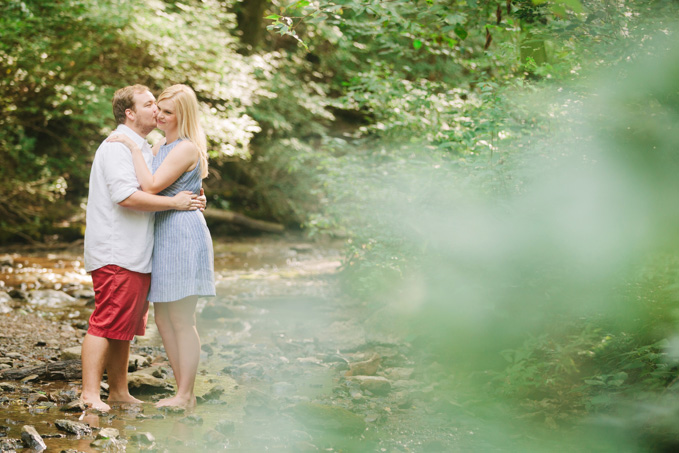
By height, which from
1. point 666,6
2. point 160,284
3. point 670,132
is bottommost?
point 160,284

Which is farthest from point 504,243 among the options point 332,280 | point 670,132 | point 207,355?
point 332,280

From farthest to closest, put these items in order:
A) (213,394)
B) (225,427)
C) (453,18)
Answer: (453,18), (213,394), (225,427)

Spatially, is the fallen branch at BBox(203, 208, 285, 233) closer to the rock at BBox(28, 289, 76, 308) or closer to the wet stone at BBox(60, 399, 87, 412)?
the rock at BBox(28, 289, 76, 308)

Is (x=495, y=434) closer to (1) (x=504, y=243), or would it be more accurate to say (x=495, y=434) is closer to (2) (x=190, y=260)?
(1) (x=504, y=243)

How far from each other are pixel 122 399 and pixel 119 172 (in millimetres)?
1344

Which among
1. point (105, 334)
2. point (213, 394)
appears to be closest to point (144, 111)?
point (105, 334)

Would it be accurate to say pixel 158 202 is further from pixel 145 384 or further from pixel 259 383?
pixel 259 383

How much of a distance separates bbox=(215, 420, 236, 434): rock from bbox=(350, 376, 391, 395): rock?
4.03ft

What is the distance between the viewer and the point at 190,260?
3.62 meters

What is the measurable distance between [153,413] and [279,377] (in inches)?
48.1

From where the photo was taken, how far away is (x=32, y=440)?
2.70 meters

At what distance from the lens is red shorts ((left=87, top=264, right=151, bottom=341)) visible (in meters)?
3.47

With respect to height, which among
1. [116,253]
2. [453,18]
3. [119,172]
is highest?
[453,18]

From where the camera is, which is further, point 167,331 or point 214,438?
point 167,331
